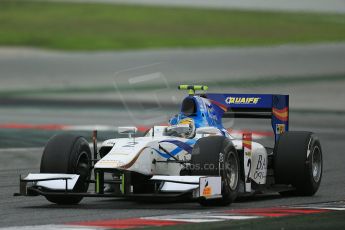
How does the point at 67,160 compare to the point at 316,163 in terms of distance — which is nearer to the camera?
the point at 67,160

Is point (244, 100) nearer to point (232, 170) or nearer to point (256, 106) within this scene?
point (256, 106)

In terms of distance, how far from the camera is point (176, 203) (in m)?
14.5

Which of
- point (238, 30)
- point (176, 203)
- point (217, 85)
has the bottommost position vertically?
point (176, 203)

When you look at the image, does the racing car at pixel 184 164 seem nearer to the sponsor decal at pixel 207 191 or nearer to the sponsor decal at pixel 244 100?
the sponsor decal at pixel 207 191

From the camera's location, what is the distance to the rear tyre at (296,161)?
15391 millimetres

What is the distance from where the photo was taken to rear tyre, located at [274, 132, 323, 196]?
15.4 metres

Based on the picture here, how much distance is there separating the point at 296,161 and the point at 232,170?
148 cm

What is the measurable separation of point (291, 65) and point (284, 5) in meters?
15.7

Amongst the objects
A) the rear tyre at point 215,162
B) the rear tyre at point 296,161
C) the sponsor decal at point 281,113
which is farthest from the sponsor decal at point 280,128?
the rear tyre at point 215,162

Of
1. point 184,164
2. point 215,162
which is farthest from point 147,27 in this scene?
point 215,162

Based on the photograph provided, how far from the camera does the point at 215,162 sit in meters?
13.6

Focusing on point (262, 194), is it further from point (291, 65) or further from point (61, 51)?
point (61, 51)

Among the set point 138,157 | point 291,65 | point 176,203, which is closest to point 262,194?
point 176,203

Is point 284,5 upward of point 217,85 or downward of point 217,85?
upward
